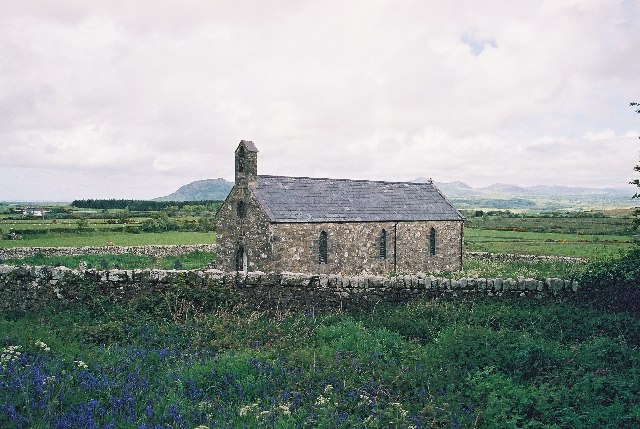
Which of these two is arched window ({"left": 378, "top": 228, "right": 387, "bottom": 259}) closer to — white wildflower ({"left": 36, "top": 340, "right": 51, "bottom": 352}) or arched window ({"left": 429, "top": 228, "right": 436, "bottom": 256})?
arched window ({"left": 429, "top": 228, "right": 436, "bottom": 256})

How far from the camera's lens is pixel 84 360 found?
884cm

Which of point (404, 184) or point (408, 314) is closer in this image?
point (408, 314)

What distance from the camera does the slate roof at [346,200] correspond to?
2941 centimetres

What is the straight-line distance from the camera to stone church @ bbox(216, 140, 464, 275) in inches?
1125

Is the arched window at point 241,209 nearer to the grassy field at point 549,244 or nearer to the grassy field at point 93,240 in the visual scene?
the grassy field at point 93,240

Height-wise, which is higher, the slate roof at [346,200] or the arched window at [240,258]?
the slate roof at [346,200]

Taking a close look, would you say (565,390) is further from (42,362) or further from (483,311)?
(42,362)

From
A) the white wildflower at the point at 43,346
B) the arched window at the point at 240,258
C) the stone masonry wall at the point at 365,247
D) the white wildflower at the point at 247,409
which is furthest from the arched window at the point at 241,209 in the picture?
the white wildflower at the point at 247,409

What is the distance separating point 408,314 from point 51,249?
38397 millimetres

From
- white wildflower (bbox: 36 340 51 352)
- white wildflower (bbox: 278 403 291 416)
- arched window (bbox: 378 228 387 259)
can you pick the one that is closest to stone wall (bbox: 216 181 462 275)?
arched window (bbox: 378 228 387 259)

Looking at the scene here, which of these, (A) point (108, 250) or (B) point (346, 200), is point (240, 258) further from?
(A) point (108, 250)

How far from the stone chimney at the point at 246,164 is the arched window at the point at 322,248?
5.25m

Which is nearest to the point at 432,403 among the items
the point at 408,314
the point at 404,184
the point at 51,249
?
the point at 408,314

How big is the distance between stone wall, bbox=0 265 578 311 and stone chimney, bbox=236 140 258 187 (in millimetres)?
16350
